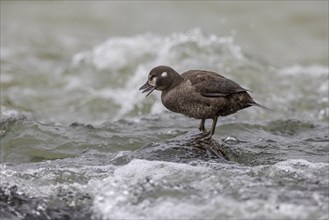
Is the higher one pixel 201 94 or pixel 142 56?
pixel 142 56

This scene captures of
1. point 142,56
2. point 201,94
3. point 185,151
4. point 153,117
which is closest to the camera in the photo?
point 201,94

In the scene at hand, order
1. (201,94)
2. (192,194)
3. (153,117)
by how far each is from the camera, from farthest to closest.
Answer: (153,117)
(201,94)
(192,194)

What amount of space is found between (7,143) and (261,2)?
998 cm

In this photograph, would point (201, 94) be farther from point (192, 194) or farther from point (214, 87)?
point (192, 194)

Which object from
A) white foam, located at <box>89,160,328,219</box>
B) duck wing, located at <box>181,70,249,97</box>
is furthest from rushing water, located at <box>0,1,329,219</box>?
duck wing, located at <box>181,70,249,97</box>

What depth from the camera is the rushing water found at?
4.88m

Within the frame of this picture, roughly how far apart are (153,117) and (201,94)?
237cm

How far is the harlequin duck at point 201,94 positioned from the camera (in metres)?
5.88

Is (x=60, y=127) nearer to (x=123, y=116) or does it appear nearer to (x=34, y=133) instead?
(x=34, y=133)

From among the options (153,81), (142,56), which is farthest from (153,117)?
(142,56)

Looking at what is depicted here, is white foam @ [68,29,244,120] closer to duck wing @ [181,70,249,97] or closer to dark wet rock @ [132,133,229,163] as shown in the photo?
dark wet rock @ [132,133,229,163]

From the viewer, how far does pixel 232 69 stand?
1162 centimetres

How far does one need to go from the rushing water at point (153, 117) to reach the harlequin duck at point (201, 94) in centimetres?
33

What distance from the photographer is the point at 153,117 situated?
821 centimetres
